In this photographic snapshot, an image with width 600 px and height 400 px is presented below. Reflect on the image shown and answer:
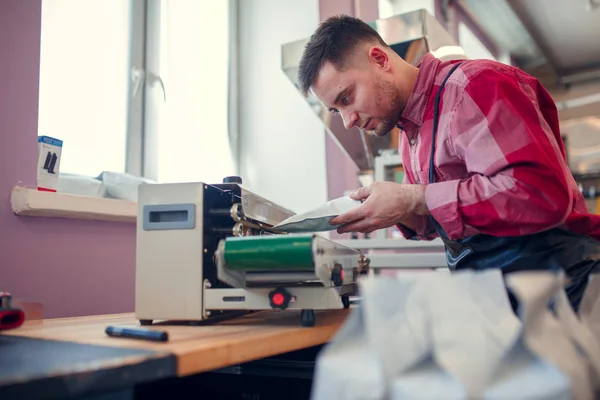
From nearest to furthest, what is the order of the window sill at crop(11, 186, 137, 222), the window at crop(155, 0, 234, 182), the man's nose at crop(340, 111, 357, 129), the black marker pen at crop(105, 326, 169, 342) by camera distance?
the black marker pen at crop(105, 326, 169, 342) < the window sill at crop(11, 186, 137, 222) < the man's nose at crop(340, 111, 357, 129) < the window at crop(155, 0, 234, 182)

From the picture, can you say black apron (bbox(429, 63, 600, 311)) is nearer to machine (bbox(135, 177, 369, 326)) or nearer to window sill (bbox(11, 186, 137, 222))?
machine (bbox(135, 177, 369, 326))

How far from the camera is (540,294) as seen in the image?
18.6 inches

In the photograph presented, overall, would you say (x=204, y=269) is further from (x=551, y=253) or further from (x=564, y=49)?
(x=564, y=49)

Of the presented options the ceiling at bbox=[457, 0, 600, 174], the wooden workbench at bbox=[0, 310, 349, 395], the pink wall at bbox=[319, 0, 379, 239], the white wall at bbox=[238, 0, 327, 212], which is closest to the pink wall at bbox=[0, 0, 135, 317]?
the wooden workbench at bbox=[0, 310, 349, 395]

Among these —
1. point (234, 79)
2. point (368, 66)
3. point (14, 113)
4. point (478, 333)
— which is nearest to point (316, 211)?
point (368, 66)

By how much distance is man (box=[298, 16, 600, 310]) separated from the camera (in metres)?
0.90

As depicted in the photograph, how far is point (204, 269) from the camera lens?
88cm

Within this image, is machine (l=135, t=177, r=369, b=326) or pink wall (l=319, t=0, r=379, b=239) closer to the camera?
machine (l=135, t=177, r=369, b=326)

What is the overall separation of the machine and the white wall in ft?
4.60

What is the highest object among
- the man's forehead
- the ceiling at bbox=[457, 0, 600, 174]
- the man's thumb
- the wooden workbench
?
the ceiling at bbox=[457, 0, 600, 174]

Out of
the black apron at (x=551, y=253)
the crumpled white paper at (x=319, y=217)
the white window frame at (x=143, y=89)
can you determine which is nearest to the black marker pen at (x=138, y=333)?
the crumpled white paper at (x=319, y=217)

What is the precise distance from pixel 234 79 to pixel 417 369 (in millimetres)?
2168

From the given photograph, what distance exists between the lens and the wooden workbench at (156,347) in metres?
0.51

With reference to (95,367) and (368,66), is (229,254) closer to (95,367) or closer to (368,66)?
(95,367)
